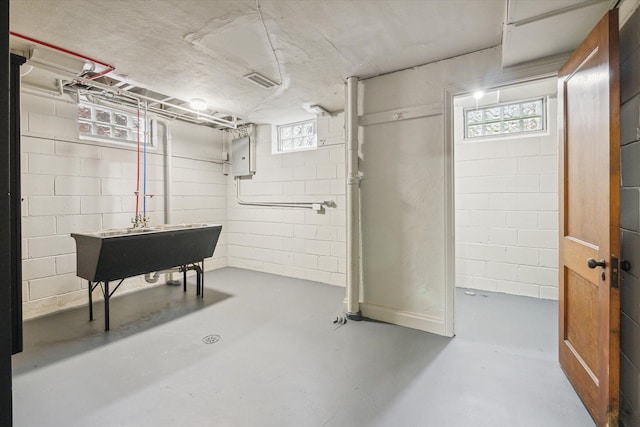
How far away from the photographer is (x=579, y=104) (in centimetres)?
166

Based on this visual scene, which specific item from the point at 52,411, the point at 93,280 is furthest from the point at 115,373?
the point at 93,280

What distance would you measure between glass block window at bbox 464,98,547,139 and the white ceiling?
164 cm

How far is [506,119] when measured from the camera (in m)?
3.55

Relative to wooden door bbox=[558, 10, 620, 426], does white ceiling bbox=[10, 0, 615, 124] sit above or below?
above

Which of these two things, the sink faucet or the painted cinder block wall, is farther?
the sink faucet

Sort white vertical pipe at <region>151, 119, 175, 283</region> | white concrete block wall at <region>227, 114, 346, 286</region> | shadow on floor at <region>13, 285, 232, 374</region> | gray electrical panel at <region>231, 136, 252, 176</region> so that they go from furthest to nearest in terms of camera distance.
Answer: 1. gray electrical panel at <region>231, 136, 252, 176</region>
2. white vertical pipe at <region>151, 119, 175, 283</region>
3. white concrete block wall at <region>227, 114, 346, 286</region>
4. shadow on floor at <region>13, 285, 232, 374</region>

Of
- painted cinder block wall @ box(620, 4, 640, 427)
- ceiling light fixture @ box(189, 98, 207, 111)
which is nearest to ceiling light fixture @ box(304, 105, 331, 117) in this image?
ceiling light fixture @ box(189, 98, 207, 111)

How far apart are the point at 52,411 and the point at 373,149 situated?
2969 millimetres

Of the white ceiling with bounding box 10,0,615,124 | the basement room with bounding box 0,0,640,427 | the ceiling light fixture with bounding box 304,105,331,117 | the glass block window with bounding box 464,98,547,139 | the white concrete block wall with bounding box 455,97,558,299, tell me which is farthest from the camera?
the ceiling light fixture with bounding box 304,105,331,117

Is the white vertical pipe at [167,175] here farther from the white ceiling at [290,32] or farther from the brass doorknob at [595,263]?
the brass doorknob at [595,263]

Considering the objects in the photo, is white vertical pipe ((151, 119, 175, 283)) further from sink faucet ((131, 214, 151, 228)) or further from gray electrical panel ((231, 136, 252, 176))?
gray electrical panel ((231, 136, 252, 176))

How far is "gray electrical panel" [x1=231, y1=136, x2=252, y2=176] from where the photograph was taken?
4.72 metres

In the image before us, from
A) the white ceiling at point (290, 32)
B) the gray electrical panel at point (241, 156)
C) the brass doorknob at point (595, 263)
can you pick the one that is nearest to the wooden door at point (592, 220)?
the brass doorknob at point (595, 263)

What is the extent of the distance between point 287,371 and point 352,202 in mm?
1602
